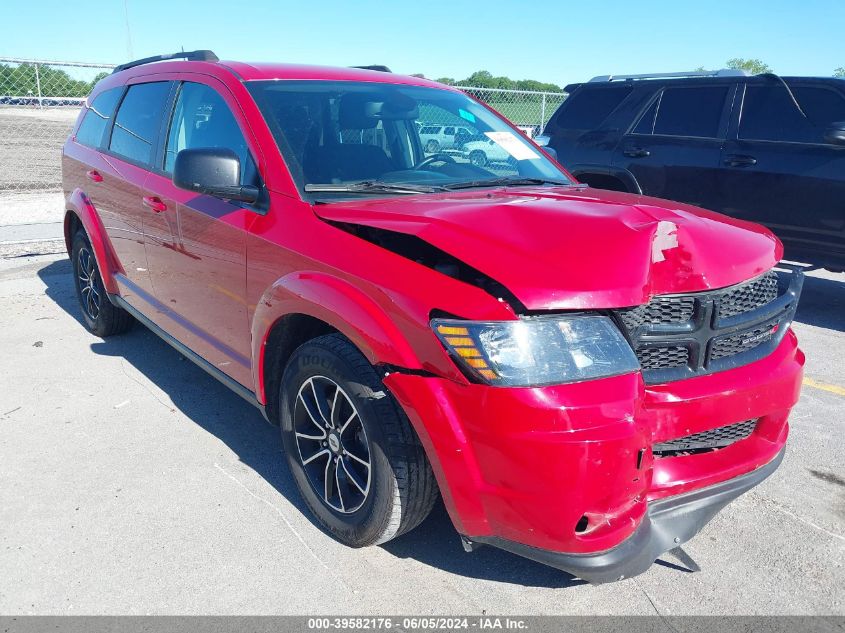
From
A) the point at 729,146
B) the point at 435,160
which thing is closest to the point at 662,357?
the point at 435,160

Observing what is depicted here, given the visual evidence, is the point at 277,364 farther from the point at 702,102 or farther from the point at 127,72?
the point at 702,102

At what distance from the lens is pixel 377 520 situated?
2525 mm

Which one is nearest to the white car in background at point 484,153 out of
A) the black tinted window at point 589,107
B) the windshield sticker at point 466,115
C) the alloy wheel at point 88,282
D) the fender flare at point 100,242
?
the windshield sticker at point 466,115

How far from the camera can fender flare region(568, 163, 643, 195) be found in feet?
23.1

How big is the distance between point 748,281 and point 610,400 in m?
0.82

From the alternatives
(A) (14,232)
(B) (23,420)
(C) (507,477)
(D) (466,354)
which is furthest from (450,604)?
(A) (14,232)

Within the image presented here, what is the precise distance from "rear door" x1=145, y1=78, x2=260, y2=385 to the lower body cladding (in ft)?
3.94

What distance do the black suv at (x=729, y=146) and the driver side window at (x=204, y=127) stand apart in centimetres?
472

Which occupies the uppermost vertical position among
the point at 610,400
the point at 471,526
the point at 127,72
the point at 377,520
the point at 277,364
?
the point at 127,72

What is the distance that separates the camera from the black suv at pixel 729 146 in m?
5.98

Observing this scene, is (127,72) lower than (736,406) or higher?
higher

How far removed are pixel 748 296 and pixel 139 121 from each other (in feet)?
11.7

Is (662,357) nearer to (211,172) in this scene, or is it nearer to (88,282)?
(211,172)

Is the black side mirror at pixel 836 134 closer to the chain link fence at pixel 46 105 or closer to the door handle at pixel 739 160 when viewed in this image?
the door handle at pixel 739 160
